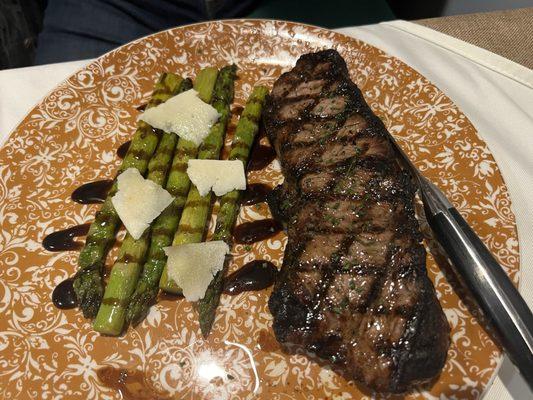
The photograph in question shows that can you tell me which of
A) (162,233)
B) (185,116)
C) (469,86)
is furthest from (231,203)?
(469,86)

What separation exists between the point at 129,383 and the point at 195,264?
0.91 m

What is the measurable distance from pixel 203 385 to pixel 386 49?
12.3ft

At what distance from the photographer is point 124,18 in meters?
5.48

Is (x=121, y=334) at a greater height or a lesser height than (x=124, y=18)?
lesser

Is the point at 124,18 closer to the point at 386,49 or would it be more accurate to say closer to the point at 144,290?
the point at 386,49

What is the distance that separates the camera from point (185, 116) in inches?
166

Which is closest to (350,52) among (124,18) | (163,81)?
(163,81)

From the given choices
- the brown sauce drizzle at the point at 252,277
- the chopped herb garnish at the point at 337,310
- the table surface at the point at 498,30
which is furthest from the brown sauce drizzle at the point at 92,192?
the table surface at the point at 498,30

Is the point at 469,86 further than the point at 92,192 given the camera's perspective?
Yes

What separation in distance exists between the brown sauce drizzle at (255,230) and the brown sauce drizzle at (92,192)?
1166 millimetres

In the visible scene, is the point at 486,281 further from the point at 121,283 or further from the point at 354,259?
the point at 121,283

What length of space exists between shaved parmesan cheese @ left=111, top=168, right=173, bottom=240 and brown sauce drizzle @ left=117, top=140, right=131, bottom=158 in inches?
14.3

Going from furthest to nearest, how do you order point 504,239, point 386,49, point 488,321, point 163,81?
point 386,49 < point 163,81 < point 504,239 < point 488,321

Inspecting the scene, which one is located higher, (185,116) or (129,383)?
(185,116)
